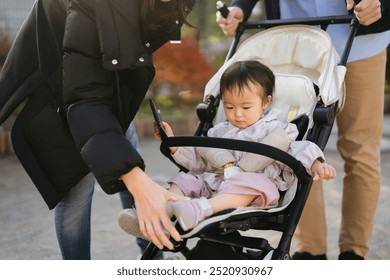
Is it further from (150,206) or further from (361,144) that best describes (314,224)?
(150,206)

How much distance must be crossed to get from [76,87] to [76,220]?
83cm

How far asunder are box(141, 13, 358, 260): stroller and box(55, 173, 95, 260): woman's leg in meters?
0.40

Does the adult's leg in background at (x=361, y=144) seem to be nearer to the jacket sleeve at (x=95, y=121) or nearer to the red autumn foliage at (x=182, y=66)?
the jacket sleeve at (x=95, y=121)

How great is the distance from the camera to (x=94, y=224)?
394cm

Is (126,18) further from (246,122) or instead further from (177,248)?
(177,248)

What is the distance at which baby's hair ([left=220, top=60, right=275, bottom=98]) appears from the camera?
2.42 metres

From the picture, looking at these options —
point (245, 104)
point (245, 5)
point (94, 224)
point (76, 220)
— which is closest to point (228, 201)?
point (245, 104)

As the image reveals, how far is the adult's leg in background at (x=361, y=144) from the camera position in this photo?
294cm

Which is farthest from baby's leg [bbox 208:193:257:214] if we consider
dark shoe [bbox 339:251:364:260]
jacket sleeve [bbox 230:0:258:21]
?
jacket sleeve [bbox 230:0:258:21]

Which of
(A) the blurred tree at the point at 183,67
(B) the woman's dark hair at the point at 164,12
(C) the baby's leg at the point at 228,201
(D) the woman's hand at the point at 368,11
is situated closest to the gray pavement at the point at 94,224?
(C) the baby's leg at the point at 228,201

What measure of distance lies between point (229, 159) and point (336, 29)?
1.01 m

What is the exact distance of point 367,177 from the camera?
3029 millimetres

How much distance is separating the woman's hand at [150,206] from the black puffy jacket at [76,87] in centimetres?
4
